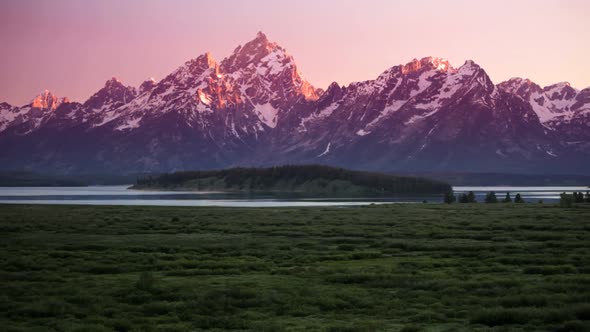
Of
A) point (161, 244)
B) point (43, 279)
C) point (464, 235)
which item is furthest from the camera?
point (464, 235)

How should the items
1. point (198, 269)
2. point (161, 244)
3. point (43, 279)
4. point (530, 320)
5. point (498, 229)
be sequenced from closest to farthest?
point (530, 320), point (43, 279), point (198, 269), point (161, 244), point (498, 229)

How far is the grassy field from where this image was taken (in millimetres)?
28562

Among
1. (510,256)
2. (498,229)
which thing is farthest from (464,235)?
(510,256)

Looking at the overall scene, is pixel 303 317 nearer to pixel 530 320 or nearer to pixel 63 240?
pixel 530 320

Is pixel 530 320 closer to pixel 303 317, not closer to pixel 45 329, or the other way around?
pixel 303 317

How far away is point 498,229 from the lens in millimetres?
75812

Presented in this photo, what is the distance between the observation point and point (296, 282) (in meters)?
38.2

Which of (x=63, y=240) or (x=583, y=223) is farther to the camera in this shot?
(x=583, y=223)

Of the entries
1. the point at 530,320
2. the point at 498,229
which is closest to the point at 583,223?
the point at 498,229

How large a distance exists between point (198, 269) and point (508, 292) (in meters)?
17.4

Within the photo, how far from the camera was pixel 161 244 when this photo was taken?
58.9 meters

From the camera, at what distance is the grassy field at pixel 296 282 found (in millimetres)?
28562

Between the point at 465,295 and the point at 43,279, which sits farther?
the point at 43,279

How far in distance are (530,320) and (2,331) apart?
18748 mm
